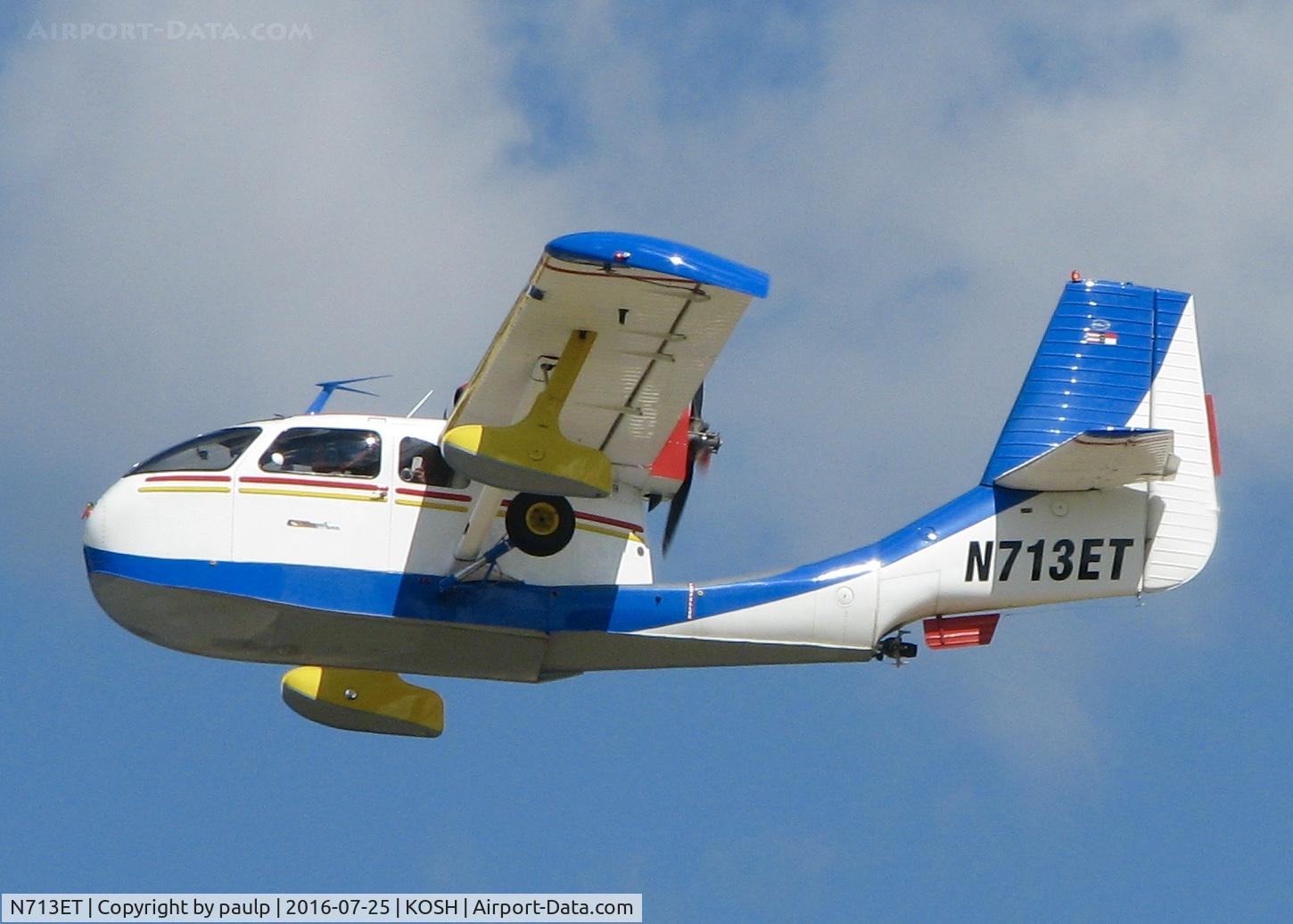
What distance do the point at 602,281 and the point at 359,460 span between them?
3.33 m

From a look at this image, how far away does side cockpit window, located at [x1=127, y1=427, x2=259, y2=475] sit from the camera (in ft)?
62.2

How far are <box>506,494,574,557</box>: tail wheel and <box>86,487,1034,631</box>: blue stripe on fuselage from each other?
17.8 inches

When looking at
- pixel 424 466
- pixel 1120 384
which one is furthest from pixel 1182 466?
pixel 424 466

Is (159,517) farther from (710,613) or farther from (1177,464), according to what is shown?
(1177,464)

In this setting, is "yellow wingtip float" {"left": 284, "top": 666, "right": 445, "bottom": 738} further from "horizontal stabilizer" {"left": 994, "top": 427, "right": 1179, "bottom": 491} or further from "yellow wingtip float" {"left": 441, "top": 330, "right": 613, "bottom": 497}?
"horizontal stabilizer" {"left": 994, "top": 427, "right": 1179, "bottom": 491}

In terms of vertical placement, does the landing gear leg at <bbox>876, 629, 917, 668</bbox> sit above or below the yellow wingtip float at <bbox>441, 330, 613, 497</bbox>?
below

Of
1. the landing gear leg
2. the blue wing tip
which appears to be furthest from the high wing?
the landing gear leg

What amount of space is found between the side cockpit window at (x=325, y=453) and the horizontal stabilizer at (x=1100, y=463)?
6.02 m

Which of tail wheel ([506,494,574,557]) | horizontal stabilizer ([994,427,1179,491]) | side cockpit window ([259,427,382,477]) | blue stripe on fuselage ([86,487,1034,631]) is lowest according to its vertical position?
blue stripe on fuselage ([86,487,1034,631])

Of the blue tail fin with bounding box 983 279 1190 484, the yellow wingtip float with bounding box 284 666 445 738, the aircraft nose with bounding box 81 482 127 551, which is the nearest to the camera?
the aircraft nose with bounding box 81 482 127 551

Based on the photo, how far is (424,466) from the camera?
19.2 meters

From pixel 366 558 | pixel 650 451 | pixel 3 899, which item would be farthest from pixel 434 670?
pixel 3 899

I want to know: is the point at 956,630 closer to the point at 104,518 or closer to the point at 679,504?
the point at 679,504

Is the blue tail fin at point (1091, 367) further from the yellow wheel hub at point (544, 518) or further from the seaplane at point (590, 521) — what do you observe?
the yellow wheel hub at point (544, 518)
